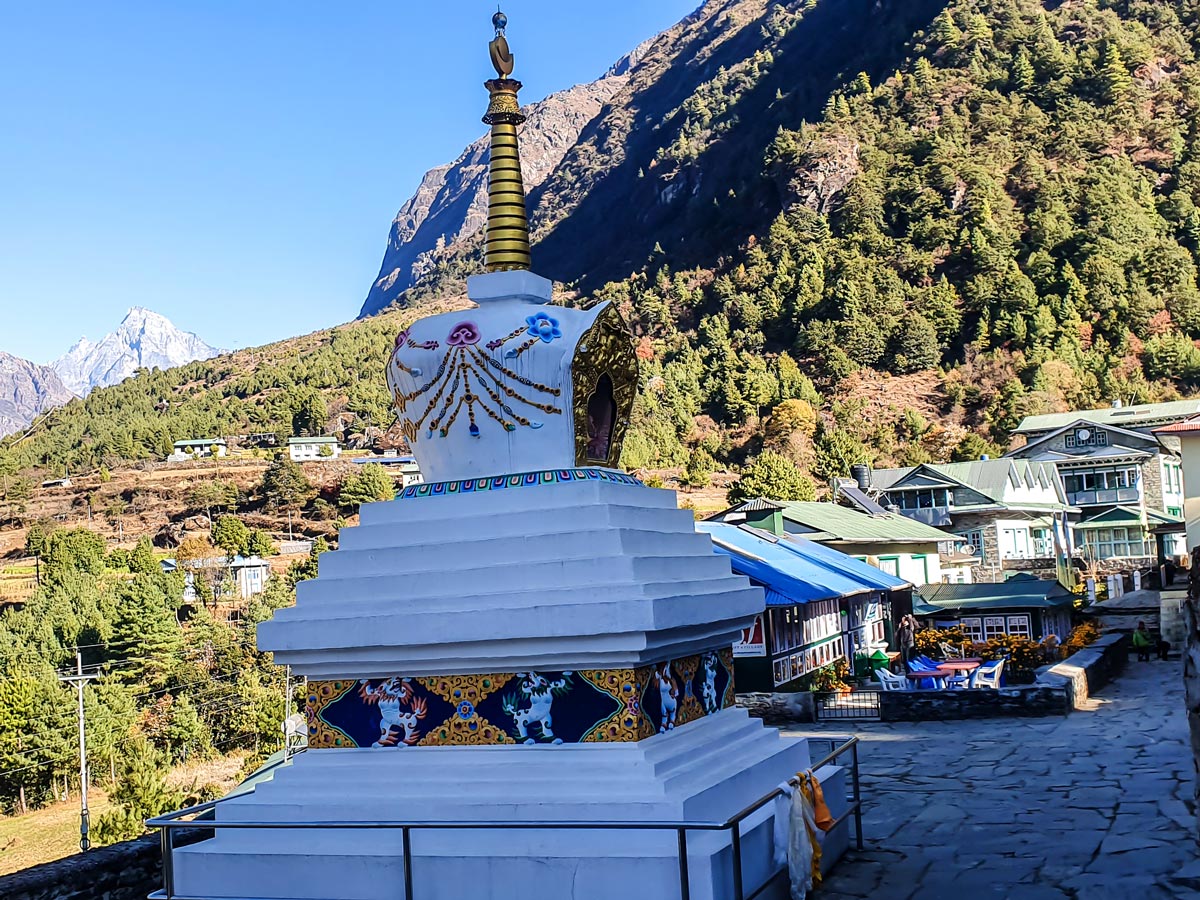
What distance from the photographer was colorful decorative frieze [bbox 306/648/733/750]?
8.02m

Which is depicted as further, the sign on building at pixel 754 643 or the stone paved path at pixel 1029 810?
the sign on building at pixel 754 643

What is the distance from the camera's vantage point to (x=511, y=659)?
820 centimetres

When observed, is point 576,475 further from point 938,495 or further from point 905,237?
point 905,237

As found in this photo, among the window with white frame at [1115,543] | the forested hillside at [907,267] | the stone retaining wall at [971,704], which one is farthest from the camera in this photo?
the forested hillside at [907,267]

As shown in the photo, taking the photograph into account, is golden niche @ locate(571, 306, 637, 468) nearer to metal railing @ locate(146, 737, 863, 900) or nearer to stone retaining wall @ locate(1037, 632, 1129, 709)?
metal railing @ locate(146, 737, 863, 900)

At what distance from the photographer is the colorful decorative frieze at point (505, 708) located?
316 inches

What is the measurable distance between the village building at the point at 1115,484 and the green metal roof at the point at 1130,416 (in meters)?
1.44

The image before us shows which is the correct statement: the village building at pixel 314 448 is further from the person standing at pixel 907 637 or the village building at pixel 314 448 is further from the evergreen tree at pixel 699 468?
the person standing at pixel 907 637

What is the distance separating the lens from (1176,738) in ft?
43.9

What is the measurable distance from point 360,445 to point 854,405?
44.9 m

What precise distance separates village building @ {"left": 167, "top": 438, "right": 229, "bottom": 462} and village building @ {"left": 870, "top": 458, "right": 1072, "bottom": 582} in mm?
71366

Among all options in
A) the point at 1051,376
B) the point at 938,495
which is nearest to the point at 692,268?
the point at 1051,376

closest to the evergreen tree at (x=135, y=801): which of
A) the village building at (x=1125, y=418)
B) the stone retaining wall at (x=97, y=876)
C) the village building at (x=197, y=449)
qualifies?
the stone retaining wall at (x=97, y=876)

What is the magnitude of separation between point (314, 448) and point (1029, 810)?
3774 inches
